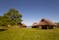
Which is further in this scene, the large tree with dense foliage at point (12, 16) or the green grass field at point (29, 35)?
the large tree with dense foliage at point (12, 16)

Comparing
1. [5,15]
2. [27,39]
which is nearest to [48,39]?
[27,39]

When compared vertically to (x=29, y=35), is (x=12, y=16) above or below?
above

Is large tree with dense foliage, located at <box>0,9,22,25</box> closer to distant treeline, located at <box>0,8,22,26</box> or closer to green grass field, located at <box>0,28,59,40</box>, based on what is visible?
distant treeline, located at <box>0,8,22,26</box>

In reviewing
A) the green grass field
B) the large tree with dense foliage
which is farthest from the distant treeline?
the green grass field

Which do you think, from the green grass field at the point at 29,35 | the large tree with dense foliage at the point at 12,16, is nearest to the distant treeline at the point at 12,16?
the large tree with dense foliage at the point at 12,16

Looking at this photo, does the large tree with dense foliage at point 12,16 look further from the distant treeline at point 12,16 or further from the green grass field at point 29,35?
the green grass field at point 29,35

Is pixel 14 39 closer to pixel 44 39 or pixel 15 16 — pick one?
pixel 44 39

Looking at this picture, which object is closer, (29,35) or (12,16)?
(29,35)

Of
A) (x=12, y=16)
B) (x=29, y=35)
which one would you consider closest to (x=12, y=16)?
(x=12, y=16)

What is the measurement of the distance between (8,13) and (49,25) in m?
20.8

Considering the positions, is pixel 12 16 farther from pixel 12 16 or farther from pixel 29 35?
pixel 29 35

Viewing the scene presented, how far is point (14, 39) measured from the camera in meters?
19.8

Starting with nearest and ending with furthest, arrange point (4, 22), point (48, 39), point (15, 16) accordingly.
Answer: point (48, 39), point (4, 22), point (15, 16)

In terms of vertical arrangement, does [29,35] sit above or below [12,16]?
below
